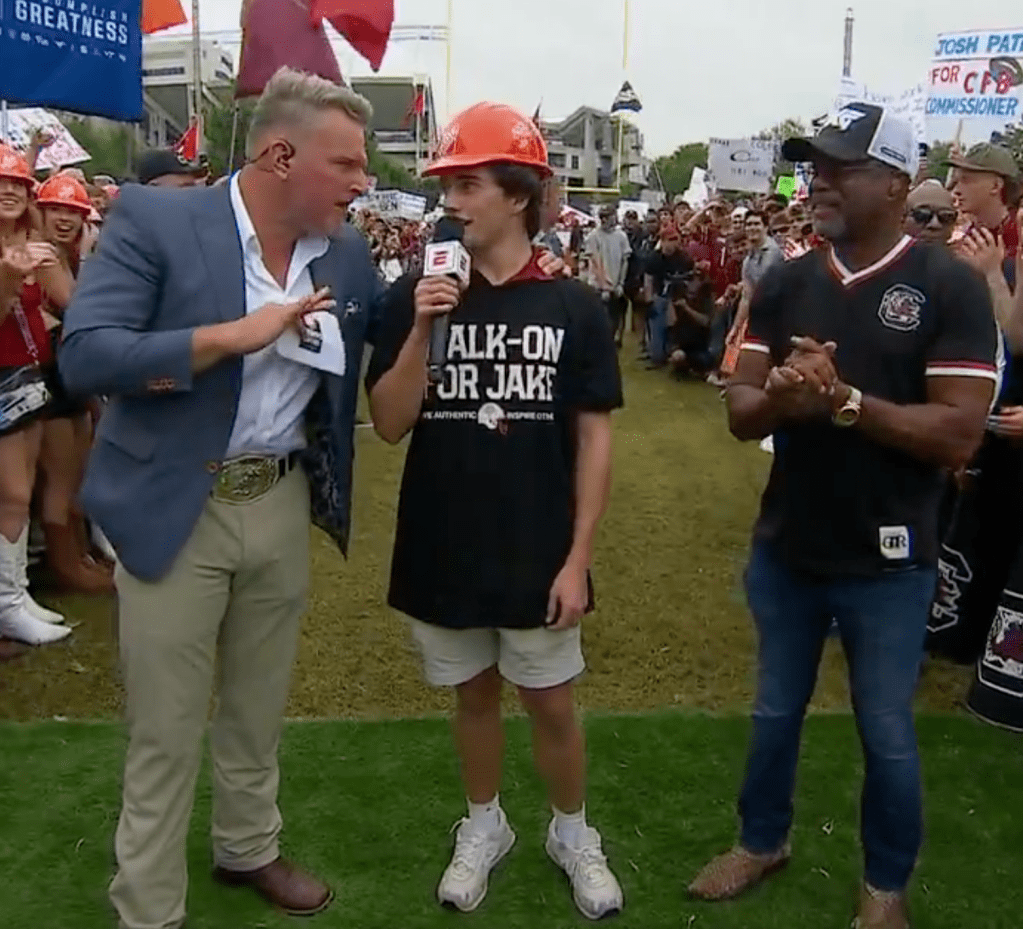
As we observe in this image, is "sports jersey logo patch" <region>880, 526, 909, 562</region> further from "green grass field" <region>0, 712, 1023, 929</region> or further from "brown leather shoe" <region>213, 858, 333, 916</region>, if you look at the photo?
"brown leather shoe" <region>213, 858, 333, 916</region>

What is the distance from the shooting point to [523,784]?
12.3 feet

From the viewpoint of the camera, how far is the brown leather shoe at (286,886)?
3088 mm

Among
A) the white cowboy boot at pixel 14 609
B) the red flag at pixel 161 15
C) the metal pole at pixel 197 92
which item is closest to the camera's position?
the white cowboy boot at pixel 14 609

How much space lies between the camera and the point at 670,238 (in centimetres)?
1469

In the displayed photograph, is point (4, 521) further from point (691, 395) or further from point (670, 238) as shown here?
point (670, 238)

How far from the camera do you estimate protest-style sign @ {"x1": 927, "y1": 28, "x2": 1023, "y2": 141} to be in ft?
38.7

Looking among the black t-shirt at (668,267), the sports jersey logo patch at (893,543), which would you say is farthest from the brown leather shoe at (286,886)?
the black t-shirt at (668,267)

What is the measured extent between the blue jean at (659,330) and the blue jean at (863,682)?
37.3 feet

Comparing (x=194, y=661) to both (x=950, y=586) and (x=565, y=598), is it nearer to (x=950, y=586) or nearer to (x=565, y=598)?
(x=565, y=598)

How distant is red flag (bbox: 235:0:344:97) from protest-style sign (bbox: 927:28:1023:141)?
9822 mm

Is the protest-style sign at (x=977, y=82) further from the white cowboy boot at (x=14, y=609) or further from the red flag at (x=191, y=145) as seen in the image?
the white cowboy boot at (x=14, y=609)

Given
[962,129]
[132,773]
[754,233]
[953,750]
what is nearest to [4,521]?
[132,773]

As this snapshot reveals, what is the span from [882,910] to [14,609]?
362 cm

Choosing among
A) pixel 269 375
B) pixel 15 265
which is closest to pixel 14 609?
pixel 15 265
